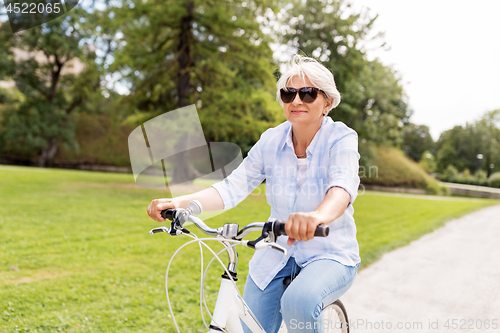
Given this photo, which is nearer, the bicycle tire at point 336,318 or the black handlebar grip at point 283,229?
the black handlebar grip at point 283,229

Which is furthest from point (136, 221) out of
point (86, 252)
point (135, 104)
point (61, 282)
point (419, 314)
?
point (135, 104)

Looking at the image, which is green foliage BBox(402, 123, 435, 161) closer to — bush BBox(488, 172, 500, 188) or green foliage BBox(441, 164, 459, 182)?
green foliage BBox(441, 164, 459, 182)

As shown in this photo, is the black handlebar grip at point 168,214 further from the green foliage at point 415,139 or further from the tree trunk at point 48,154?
the green foliage at point 415,139

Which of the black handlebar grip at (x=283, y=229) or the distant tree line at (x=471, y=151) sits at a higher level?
the distant tree line at (x=471, y=151)

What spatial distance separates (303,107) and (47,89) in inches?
1255

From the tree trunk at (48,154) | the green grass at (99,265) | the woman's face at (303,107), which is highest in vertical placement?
the tree trunk at (48,154)

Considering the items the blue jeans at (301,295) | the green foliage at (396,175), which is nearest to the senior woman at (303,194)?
the blue jeans at (301,295)

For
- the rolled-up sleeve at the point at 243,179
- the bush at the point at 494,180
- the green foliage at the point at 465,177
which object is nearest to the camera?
the rolled-up sleeve at the point at 243,179

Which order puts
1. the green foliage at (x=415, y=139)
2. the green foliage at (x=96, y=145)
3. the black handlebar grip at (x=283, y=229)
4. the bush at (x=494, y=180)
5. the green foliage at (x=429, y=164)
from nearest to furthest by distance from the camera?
1. the black handlebar grip at (x=283, y=229)
2. the bush at (x=494, y=180)
3. the green foliage at (x=96, y=145)
4. the green foliage at (x=429, y=164)
5. the green foliage at (x=415, y=139)

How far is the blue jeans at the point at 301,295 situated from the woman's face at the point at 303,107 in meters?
0.67

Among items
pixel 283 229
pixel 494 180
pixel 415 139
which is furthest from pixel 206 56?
pixel 415 139

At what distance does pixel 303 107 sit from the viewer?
1.87m

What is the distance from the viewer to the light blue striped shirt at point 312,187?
1822mm

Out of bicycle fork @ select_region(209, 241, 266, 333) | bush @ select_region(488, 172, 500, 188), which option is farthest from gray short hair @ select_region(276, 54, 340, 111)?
bush @ select_region(488, 172, 500, 188)
